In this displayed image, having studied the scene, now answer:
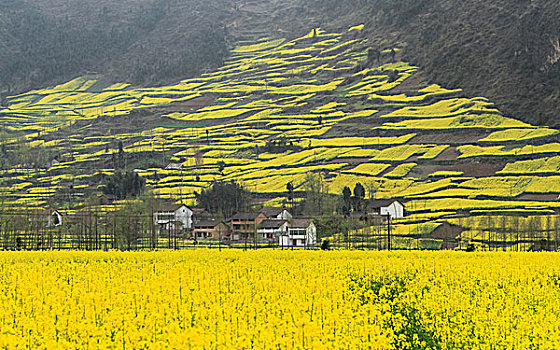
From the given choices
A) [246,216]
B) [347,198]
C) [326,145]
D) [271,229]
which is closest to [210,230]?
[246,216]

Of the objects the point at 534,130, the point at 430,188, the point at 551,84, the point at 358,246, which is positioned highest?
the point at 551,84

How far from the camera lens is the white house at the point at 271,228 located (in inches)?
3152

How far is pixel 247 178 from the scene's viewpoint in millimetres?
108812

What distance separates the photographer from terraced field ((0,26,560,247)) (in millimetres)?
90625

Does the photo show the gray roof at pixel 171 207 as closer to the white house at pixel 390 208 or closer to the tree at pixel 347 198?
the tree at pixel 347 198

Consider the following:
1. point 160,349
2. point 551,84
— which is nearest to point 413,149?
point 551,84

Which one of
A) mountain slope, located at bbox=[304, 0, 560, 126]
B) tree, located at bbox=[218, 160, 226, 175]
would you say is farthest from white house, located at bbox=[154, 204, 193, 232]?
mountain slope, located at bbox=[304, 0, 560, 126]

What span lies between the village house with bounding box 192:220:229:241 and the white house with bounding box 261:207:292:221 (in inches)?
269

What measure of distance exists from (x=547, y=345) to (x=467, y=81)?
479 ft

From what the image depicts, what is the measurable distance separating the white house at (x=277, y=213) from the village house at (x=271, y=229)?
5168 millimetres

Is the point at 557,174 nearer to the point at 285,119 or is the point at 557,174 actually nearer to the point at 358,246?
the point at 358,246

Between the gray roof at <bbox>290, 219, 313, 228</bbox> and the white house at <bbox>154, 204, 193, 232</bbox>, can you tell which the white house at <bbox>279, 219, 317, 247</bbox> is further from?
the white house at <bbox>154, 204, 193, 232</bbox>

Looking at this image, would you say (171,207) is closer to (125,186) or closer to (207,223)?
(207,223)

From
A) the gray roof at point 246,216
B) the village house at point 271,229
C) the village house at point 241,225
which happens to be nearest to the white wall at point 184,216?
the village house at point 241,225
